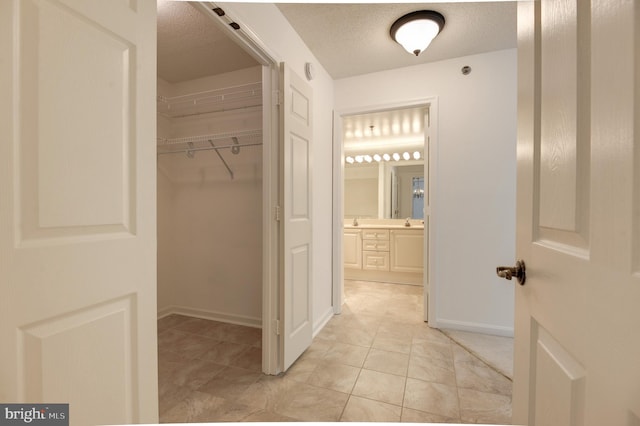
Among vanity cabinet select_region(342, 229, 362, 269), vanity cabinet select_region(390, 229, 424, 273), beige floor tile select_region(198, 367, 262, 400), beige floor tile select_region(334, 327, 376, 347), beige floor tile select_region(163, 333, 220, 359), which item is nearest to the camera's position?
beige floor tile select_region(198, 367, 262, 400)

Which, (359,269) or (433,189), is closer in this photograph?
(433,189)

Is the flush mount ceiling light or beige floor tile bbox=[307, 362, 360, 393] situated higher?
the flush mount ceiling light

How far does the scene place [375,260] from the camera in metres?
4.05

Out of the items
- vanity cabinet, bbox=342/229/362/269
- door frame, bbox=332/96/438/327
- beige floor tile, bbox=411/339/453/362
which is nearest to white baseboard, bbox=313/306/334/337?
door frame, bbox=332/96/438/327

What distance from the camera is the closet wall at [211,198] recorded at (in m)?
2.58

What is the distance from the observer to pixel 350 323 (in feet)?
8.45

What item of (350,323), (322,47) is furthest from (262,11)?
(350,323)

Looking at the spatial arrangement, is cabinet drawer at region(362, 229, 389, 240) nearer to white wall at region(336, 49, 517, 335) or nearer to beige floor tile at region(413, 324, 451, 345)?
white wall at region(336, 49, 517, 335)

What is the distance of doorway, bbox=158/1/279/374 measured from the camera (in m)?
2.54

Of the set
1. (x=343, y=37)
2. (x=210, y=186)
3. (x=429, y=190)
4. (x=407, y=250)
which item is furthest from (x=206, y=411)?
(x=407, y=250)

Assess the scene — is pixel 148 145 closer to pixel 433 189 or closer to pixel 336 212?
pixel 336 212

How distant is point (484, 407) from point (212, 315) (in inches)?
94.8

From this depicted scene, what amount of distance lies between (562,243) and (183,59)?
9.67 ft

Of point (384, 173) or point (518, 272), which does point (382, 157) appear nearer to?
point (384, 173)
